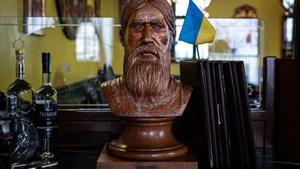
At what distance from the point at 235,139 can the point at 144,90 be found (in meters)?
0.24

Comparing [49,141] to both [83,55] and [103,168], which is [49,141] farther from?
[83,55]

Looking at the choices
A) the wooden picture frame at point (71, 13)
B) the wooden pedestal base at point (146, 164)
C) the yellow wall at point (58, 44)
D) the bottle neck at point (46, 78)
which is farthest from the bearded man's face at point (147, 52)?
the wooden picture frame at point (71, 13)

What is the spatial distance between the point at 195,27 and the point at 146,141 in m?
0.32

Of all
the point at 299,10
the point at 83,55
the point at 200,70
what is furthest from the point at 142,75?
the point at 83,55

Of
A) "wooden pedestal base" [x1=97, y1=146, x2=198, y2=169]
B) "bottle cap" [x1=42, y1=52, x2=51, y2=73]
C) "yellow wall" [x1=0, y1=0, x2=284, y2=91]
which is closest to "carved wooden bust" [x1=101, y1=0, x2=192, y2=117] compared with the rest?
"wooden pedestal base" [x1=97, y1=146, x2=198, y2=169]

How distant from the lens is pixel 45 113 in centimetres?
95

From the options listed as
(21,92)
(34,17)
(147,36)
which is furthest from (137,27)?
(34,17)

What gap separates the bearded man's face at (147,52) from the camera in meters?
0.85

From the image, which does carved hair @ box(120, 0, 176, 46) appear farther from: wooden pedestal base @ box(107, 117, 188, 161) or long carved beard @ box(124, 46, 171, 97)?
wooden pedestal base @ box(107, 117, 188, 161)

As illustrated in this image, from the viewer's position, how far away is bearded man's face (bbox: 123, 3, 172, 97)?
854 millimetres

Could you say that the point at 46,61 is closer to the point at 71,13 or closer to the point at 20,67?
the point at 20,67

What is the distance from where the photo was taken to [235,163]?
2.96ft

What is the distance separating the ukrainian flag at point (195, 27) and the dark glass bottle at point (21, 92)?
42 centimetres

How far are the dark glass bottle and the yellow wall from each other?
0.19 m
